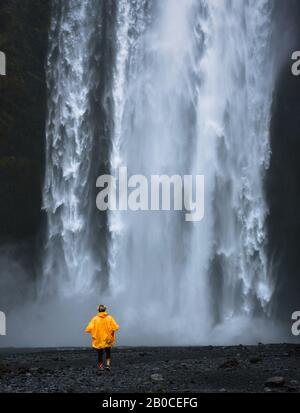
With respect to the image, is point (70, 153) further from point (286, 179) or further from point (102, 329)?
point (102, 329)

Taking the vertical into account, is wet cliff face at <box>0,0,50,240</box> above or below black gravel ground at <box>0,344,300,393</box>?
above

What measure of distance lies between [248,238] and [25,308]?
13.1 metres

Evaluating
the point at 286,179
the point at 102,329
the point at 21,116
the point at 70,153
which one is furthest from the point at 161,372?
the point at 21,116

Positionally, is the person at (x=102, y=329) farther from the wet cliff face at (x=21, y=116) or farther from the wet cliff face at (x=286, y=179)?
the wet cliff face at (x=21, y=116)

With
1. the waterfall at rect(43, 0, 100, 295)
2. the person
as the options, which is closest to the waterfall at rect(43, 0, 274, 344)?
the waterfall at rect(43, 0, 100, 295)

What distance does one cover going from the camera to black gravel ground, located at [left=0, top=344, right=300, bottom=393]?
14.0 meters

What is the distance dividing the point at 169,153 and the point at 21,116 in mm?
10211

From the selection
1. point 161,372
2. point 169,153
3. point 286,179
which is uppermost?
point 169,153

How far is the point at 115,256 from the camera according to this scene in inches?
1305

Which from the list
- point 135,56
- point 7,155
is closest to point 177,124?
point 135,56

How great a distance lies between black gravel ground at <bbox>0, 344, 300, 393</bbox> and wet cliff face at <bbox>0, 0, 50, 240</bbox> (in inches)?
699

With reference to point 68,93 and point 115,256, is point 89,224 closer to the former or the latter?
point 115,256

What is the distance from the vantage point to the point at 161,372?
54.1 feet

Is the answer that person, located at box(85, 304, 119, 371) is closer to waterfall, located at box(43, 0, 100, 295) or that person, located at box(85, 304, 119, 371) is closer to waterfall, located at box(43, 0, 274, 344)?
waterfall, located at box(43, 0, 274, 344)
